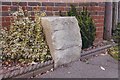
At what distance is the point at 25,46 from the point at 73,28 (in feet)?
3.45

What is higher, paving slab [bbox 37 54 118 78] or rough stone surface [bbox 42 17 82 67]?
rough stone surface [bbox 42 17 82 67]

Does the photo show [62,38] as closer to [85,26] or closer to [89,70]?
[89,70]

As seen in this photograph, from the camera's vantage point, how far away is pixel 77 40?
5.49 meters

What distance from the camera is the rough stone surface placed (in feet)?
16.4

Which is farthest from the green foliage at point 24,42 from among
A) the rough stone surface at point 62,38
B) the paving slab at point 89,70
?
the paving slab at point 89,70

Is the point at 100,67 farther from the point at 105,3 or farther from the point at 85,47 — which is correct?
the point at 105,3

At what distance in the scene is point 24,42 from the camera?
501 cm

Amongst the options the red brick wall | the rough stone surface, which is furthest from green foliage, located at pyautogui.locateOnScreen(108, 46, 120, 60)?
the rough stone surface

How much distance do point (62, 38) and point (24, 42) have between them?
706 millimetres

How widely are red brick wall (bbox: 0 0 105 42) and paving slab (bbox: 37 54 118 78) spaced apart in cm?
142

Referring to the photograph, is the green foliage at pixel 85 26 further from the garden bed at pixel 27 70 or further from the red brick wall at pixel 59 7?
the garden bed at pixel 27 70

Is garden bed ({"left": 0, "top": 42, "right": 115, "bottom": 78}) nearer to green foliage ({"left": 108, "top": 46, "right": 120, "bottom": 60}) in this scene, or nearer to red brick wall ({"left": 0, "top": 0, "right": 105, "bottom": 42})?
red brick wall ({"left": 0, "top": 0, "right": 105, "bottom": 42})

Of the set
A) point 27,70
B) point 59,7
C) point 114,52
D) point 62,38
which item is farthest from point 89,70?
point 59,7

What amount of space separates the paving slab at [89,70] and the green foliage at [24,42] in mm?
402
